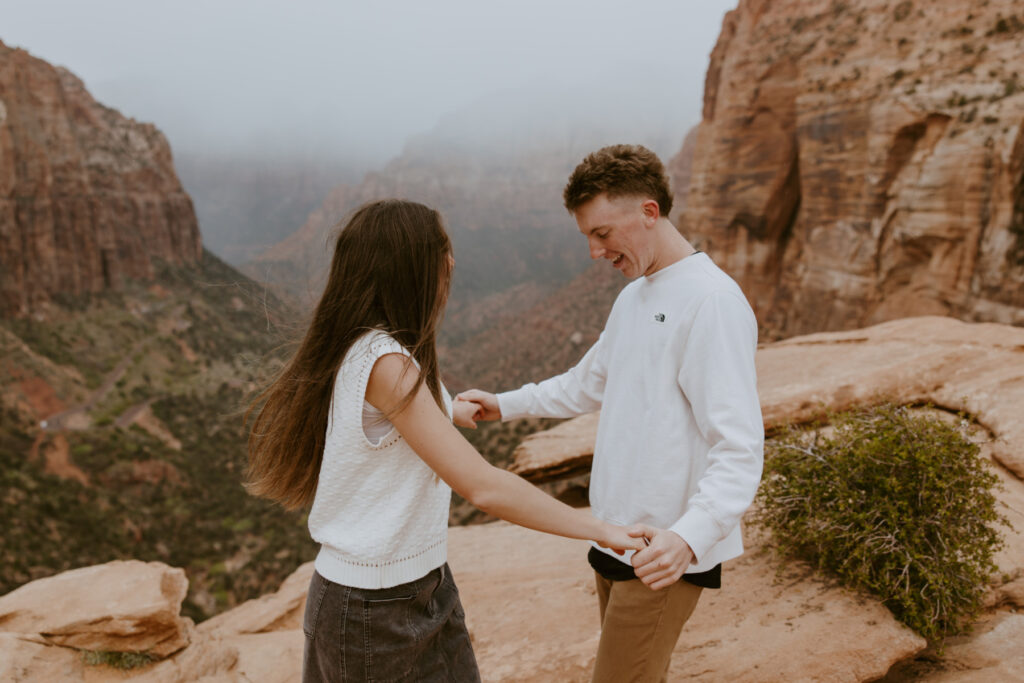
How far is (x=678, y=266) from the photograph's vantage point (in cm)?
238

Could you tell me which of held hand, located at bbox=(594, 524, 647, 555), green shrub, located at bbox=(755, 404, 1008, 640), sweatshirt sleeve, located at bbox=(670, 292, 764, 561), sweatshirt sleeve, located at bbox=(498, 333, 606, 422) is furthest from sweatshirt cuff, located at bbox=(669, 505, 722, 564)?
green shrub, located at bbox=(755, 404, 1008, 640)

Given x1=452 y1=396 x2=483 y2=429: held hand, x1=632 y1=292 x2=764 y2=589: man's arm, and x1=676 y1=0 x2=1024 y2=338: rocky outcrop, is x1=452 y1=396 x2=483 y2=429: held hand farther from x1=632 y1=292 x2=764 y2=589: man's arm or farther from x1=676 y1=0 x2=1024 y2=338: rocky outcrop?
x1=676 y1=0 x2=1024 y2=338: rocky outcrop

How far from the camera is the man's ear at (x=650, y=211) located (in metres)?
2.37

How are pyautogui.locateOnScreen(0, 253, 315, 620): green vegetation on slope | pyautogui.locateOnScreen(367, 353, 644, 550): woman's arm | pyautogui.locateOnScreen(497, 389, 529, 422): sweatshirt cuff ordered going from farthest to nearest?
pyautogui.locateOnScreen(0, 253, 315, 620): green vegetation on slope, pyautogui.locateOnScreen(497, 389, 529, 422): sweatshirt cuff, pyautogui.locateOnScreen(367, 353, 644, 550): woman's arm

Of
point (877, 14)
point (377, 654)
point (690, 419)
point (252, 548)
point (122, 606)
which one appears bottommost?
point (252, 548)

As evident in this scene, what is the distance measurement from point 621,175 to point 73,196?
70.0 meters

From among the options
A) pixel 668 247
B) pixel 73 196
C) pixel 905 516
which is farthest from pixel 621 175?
pixel 73 196

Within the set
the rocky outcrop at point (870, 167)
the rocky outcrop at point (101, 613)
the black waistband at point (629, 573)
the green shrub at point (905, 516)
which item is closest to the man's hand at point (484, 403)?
the black waistband at point (629, 573)

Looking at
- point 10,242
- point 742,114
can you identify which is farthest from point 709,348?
point 10,242

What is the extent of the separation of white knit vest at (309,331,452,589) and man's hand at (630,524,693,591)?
2.45 feet

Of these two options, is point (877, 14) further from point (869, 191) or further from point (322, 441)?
point (322, 441)

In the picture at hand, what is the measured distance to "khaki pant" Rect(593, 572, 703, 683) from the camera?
7.58 ft

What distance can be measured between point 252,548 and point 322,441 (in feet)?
94.0

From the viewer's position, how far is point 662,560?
1982mm
